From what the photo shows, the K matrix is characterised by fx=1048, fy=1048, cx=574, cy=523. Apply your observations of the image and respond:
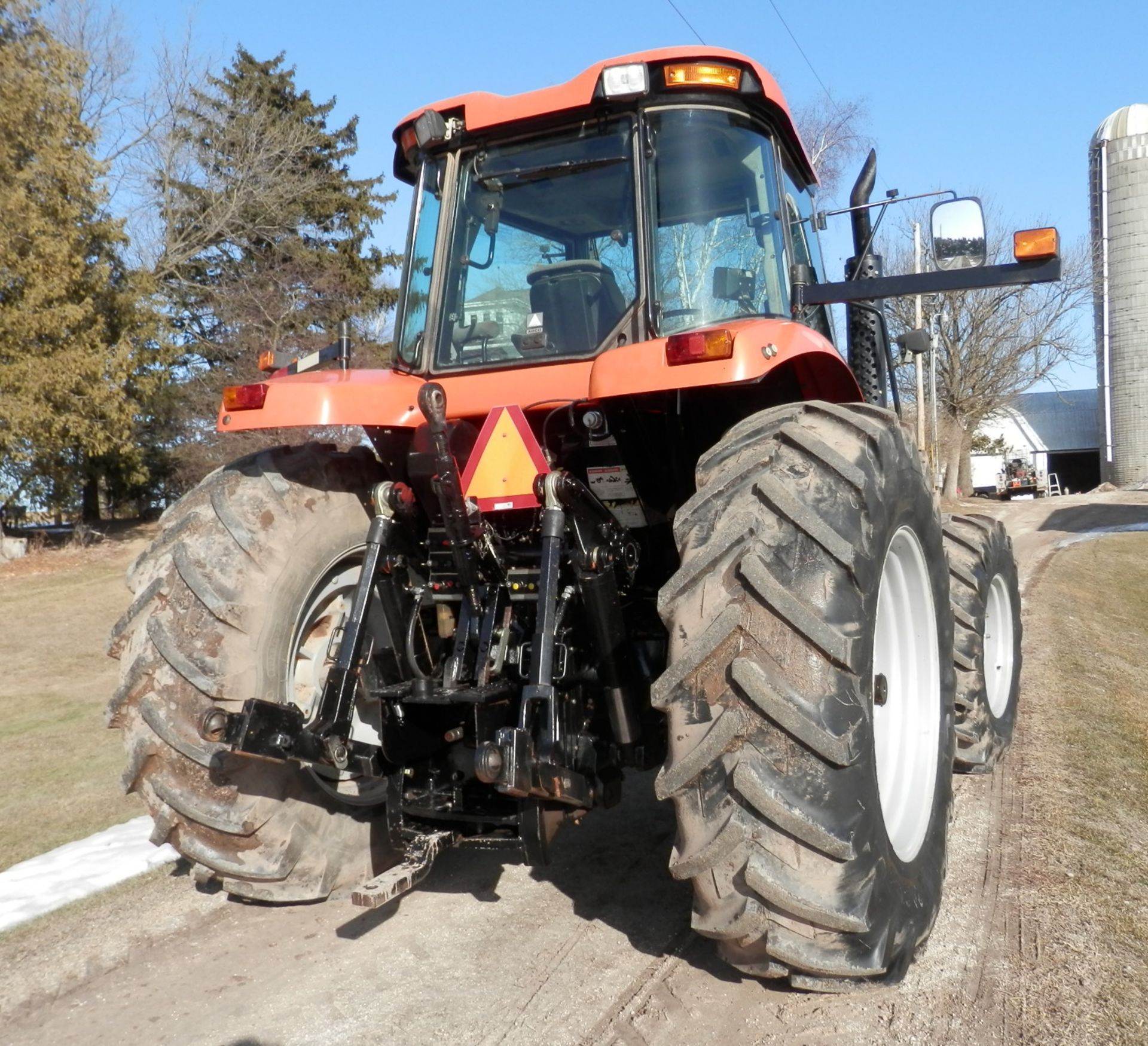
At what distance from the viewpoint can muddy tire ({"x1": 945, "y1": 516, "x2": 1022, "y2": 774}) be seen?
4684 mm

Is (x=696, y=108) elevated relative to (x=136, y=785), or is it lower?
elevated

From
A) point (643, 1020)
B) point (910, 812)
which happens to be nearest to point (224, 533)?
point (643, 1020)

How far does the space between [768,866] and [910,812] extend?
107 cm

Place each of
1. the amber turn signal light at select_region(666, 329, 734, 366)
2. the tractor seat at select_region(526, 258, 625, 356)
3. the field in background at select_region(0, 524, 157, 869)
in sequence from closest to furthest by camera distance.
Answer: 1. the amber turn signal light at select_region(666, 329, 734, 366)
2. the tractor seat at select_region(526, 258, 625, 356)
3. the field in background at select_region(0, 524, 157, 869)

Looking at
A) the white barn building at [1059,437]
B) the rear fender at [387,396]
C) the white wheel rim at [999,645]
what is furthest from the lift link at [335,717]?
the white barn building at [1059,437]

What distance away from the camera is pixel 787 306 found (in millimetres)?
3963

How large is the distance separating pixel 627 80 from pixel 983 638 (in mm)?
2955

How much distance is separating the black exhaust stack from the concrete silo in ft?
129

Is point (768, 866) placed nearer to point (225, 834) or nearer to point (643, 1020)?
point (643, 1020)

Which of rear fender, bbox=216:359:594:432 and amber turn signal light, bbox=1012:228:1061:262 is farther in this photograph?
amber turn signal light, bbox=1012:228:1061:262

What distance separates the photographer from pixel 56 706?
836cm

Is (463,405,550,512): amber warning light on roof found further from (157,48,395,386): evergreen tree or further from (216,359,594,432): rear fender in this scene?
(157,48,395,386): evergreen tree

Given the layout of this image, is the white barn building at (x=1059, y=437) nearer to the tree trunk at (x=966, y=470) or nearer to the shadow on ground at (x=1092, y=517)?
the tree trunk at (x=966, y=470)

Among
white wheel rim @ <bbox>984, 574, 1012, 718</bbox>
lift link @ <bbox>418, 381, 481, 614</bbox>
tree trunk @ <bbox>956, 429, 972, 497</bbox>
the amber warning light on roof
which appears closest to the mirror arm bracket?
the amber warning light on roof
